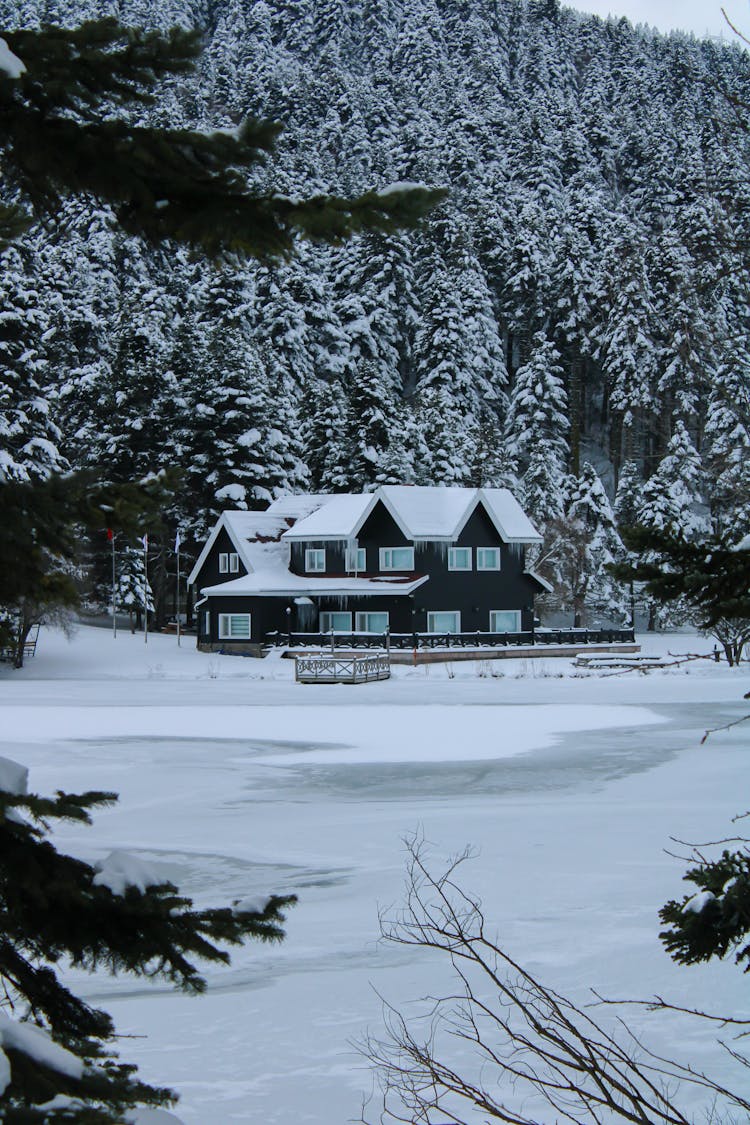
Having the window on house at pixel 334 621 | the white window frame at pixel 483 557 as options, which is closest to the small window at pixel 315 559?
the window on house at pixel 334 621

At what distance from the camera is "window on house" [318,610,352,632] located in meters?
53.8

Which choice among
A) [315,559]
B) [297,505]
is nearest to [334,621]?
[315,559]

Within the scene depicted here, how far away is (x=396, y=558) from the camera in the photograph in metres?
54.2

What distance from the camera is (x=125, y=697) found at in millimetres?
36281

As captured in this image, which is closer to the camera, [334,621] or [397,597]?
[397,597]

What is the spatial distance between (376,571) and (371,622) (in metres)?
2.73

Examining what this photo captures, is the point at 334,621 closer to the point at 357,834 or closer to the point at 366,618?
the point at 366,618

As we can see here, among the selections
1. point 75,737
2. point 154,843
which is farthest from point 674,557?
point 75,737

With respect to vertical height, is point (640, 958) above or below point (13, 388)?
below

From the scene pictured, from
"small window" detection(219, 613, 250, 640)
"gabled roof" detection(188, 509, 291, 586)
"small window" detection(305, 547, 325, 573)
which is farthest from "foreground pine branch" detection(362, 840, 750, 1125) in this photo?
"gabled roof" detection(188, 509, 291, 586)

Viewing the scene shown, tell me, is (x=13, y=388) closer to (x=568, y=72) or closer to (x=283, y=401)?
(x=283, y=401)

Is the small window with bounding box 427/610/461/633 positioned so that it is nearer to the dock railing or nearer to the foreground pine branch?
the dock railing

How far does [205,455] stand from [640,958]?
54.0 m

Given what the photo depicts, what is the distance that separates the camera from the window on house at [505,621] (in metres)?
55.6
